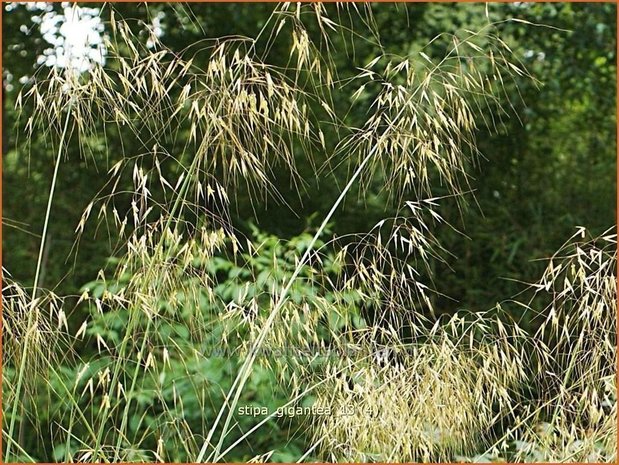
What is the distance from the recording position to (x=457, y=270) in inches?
109

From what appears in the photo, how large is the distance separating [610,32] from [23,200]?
2118 mm

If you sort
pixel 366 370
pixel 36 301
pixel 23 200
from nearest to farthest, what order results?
1. pixel 36 301
2. pixel 366 370
3. pixel 23 200

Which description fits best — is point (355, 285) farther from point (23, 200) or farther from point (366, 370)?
point (23, 200)

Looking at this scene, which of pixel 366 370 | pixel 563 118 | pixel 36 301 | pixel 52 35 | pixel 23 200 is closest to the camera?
pixel 36 301

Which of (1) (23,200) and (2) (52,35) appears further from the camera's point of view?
(1) (23,200)

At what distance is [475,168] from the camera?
2.81 m

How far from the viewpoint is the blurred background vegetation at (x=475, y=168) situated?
2631 mm

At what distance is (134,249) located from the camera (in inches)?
41.3

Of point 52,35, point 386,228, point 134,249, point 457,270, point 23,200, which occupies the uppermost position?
point 52,35

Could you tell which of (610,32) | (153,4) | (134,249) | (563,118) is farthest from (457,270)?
(134,249)

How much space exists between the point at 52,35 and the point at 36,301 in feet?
5.44

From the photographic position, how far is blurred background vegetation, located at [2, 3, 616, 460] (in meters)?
2.63

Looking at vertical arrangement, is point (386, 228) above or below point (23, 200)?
below

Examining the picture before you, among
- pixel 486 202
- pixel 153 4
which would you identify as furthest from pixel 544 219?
pixel 153 4
